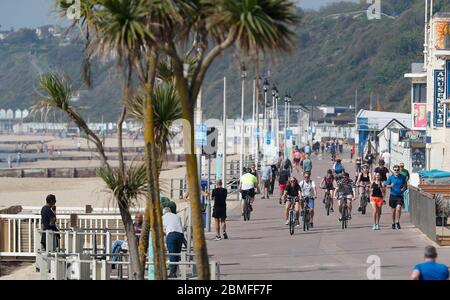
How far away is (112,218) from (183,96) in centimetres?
1177

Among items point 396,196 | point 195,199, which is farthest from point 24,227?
point 195,199

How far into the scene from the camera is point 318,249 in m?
24.2

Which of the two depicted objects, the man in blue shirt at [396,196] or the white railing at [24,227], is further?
the man in blue shirt at [396,196]

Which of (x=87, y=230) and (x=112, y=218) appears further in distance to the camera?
(x=112, y=218)

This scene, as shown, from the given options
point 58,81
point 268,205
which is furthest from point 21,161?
point 58,81

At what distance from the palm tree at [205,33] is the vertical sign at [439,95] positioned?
39.6 meters

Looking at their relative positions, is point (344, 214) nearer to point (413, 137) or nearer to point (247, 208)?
point (247, 208)

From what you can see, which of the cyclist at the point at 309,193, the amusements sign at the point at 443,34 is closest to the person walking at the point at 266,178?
the amusements sign at the point at 443,34

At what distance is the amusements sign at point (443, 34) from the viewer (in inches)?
1962

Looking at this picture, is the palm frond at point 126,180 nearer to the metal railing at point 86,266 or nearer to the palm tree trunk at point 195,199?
the metal railing at point 86,266

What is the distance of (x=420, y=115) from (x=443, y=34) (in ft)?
34.4

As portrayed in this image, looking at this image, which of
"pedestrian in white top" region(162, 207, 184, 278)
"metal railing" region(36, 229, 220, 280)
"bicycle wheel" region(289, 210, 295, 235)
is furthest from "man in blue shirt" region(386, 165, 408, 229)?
"pedestrian in white top" region(162, 207, 184, 278)

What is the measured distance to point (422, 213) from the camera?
27.9 meters
